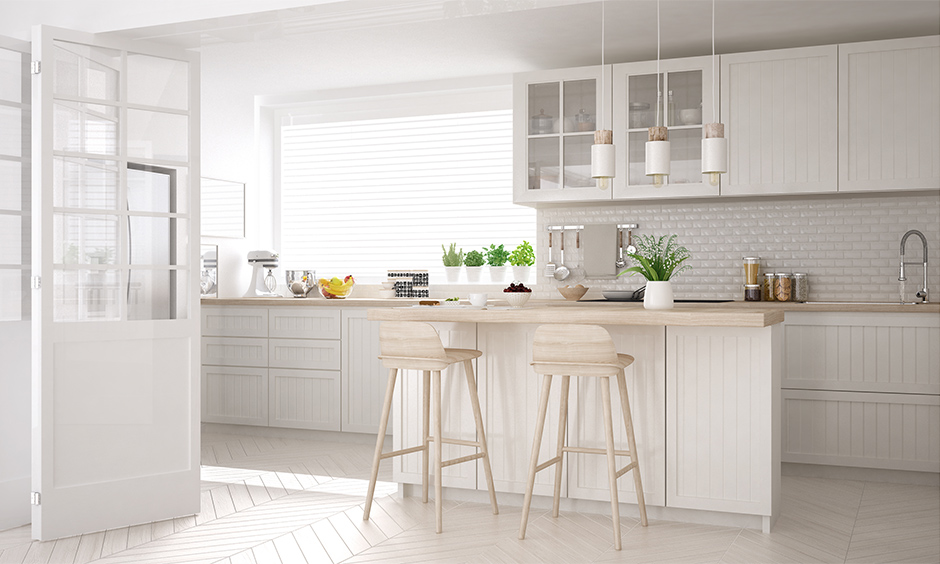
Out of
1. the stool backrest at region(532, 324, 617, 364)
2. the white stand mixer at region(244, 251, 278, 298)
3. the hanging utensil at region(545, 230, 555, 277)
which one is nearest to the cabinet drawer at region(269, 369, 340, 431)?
the white stand mixer at region(244, 251, 278, 298)

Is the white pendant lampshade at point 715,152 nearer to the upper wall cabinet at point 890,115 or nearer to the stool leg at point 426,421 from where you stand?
the stool leg at point 426,421

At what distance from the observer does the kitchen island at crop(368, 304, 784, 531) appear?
347 cm

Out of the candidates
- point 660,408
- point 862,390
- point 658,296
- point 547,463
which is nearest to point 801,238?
point 862,390

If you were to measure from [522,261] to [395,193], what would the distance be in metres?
1.28

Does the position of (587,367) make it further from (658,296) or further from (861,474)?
(861,474)

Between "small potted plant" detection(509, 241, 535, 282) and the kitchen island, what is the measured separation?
1.87m

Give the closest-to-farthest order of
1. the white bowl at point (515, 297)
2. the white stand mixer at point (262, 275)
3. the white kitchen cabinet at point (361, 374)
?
the white bowl at point (515, 297)
the white kitchen cabinet at point (361, 374)
the white stand mixer at point (262, 275)

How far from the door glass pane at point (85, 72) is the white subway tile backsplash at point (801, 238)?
10.4ft

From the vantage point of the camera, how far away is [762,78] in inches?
192

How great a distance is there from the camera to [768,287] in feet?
16.8

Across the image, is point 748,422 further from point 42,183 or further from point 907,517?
point 42,183

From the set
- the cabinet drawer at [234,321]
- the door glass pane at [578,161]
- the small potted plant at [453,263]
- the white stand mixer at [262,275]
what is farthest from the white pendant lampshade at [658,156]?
the white stand mixer at [262,275]

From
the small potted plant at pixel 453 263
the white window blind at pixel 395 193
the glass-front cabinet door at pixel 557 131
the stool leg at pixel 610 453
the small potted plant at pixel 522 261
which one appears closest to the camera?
the stool leg at pixel 610 453

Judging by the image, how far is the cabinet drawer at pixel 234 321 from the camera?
5691mm
